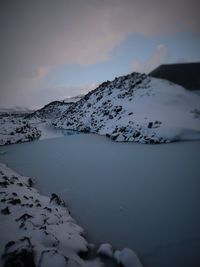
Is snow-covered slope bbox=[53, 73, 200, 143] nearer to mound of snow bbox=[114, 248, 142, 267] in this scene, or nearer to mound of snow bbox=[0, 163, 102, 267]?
mound of snow bbox=[0, 163, 102, 267]

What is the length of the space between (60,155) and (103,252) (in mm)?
7097

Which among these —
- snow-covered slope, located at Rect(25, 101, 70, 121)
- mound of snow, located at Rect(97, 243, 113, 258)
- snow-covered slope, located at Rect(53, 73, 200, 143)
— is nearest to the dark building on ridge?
snow-covered slope, located at Rect(53, 73, 200, 143)

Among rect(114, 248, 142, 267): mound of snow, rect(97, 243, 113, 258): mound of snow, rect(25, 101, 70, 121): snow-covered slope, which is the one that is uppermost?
rect(25, 101, 70, 121): snow-covered slope

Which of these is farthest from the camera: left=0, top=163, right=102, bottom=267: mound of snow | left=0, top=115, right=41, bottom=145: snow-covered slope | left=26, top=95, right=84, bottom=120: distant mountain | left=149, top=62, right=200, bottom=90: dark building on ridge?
left=26, top=95, right=84, bottom=120: distant mountain

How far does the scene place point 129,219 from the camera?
3.74 meters

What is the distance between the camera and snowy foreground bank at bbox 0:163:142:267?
2590mm

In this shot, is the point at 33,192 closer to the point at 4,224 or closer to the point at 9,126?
the point at 4,224

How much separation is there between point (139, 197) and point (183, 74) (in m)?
23.6

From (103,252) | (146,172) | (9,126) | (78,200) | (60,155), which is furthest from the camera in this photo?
(9,126)

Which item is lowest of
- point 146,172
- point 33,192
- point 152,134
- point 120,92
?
point 33,192

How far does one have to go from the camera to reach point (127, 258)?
8.86 ft

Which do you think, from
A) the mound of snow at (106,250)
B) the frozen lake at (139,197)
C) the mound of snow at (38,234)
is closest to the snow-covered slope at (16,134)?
the frozen lake at (139,197)

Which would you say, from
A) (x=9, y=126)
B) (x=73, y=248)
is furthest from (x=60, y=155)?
(x=9, y=126)

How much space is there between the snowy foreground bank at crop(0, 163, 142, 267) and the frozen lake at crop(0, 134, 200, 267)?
10.1 inches
